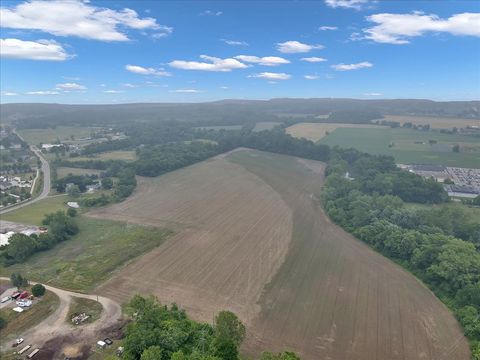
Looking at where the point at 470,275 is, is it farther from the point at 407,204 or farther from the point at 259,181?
the point at 259,181

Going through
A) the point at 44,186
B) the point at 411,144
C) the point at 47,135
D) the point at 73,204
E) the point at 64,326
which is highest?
the point at 47,135

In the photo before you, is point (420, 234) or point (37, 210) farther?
point (37, 210)

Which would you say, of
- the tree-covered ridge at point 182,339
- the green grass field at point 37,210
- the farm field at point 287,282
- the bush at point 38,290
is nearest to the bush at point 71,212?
the green grass field at point 37,210

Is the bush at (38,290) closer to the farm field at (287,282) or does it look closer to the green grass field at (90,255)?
the green grass field at (90,255)

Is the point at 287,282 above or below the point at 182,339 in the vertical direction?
below

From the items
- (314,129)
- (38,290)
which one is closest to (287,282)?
(38,290)

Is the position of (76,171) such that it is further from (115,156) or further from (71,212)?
(71,212)

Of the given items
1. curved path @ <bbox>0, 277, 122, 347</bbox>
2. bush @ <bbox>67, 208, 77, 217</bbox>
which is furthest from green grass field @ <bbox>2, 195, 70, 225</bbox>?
curved path @ <bbox>0, 277, 122, 347</bbox>

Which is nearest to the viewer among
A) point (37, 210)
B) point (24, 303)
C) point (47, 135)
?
point (24, 303)

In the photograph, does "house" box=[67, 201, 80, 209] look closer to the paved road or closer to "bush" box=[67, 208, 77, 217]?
"bush" box=[67, 208, 77, 217]
